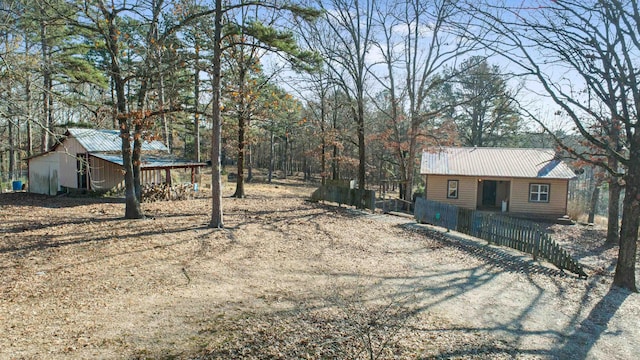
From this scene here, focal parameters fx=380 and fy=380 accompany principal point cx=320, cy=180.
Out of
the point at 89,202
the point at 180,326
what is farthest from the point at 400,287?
the point at 89,202

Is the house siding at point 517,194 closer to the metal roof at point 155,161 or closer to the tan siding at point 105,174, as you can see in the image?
the metal roof at point 155,161

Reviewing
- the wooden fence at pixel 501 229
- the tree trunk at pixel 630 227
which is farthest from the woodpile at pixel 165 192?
the tree trunk at pixel 630 227

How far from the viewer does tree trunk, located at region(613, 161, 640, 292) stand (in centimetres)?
842

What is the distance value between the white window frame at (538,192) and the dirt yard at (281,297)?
11.5m

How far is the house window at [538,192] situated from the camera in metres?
23.5

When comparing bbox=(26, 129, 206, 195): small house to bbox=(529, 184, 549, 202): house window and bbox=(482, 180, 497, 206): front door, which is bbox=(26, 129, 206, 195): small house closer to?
bbox=(482, 180, 497, 206): front door

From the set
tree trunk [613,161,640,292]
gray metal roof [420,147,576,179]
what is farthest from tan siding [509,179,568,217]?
tree trunk [613,161,640,292]

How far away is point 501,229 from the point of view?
41.3 feet

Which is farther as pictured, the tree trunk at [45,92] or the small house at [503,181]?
the small house at [503,181]

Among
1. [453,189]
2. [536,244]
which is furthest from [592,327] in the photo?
[453,189]

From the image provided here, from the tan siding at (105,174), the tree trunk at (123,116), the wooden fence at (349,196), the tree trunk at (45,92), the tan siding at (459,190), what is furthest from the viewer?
the tan siding at (459,190)

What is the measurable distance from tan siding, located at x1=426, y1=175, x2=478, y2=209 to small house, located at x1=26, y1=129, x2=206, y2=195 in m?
14.7

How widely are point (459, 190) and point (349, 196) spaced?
8540 mm

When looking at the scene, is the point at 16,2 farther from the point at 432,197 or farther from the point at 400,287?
the point at 432,197
